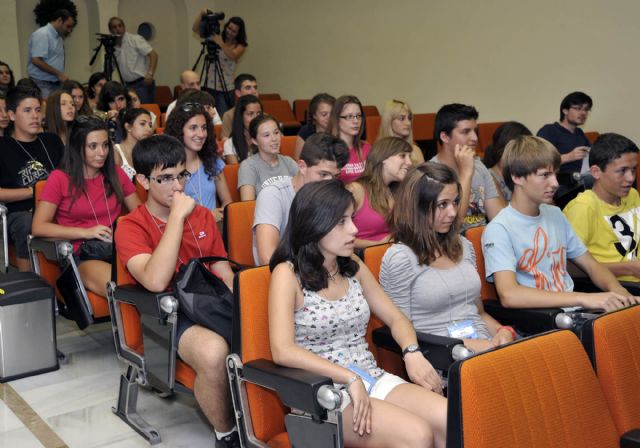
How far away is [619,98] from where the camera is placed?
6.05 m

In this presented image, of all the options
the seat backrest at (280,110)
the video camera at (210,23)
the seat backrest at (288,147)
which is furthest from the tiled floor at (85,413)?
the video camera at (210,23)

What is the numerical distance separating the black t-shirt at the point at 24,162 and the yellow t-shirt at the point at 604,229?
9.09 feet

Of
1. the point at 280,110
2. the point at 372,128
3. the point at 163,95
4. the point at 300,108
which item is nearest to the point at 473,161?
the point at 372,128

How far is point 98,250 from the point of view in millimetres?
3262

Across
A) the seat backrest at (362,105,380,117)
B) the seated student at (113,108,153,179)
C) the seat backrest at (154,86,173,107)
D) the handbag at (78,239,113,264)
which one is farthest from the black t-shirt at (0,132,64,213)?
the seat backrest at (154,86,173,107)

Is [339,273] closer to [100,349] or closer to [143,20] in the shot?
[100,349]

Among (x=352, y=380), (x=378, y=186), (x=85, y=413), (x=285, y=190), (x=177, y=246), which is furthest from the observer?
(x=378, y=186)

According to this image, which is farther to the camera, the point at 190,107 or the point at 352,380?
the point at 190,107

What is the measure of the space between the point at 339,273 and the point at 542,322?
73 cm

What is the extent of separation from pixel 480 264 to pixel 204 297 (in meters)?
1.02

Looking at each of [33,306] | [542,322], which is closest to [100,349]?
[33,306]

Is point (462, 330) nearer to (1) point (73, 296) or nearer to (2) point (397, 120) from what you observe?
(1) point (73, 296)

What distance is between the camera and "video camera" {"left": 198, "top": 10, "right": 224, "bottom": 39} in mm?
8172

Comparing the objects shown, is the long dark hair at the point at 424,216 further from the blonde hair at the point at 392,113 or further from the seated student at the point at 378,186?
the blonde hair at the point at 392,113
